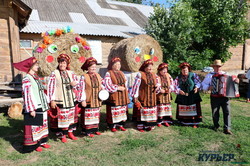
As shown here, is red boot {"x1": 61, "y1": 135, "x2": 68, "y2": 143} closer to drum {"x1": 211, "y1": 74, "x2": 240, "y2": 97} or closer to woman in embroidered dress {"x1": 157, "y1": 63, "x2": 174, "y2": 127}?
woman in embroidered dress {"x1": 157, "y1": 63, "x2": 174, "y2": 127}

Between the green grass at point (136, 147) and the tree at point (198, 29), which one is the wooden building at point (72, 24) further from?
the tree at point (198, 29)

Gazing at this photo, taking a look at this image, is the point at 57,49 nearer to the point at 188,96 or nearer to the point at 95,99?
the point at 95,99

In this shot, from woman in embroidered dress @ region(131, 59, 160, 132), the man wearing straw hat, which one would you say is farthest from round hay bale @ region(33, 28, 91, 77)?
the man wearing straw hat

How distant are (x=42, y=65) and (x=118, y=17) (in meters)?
11.2

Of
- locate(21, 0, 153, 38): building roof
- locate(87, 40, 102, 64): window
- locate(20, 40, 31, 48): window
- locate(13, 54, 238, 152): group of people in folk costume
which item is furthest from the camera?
locate(21, 0, 153, 38): building roof

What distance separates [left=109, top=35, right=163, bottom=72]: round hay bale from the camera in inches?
286

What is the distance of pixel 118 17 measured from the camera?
1628cm

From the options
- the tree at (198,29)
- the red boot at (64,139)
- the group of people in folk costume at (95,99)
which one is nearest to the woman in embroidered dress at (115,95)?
the group of people in folk costume at (95,99)

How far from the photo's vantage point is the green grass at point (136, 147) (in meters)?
3.46

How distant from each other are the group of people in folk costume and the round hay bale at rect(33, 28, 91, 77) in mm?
2298

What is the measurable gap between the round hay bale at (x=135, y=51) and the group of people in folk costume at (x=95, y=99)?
239 cm

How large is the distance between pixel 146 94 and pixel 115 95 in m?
0.70

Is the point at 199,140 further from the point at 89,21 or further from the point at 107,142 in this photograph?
the point at 89,21

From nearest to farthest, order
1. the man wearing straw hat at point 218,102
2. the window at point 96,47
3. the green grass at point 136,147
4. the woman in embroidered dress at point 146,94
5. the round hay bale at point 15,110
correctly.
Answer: the green grass at point 136,147, the man wearing straw hat at point 218,102, the woman in embroidered dress at point 146,94, the round hay bale at point 15,110, the window at point 96,47
